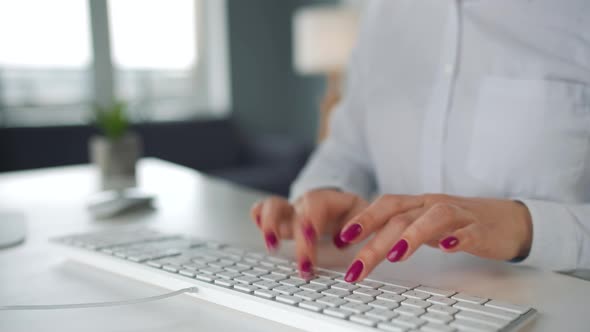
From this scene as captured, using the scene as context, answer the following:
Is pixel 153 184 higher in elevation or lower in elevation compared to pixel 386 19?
lower

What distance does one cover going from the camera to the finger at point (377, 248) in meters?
0.46

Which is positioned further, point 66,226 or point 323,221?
point 66,226

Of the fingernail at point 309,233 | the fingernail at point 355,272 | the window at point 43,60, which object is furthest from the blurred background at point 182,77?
the fingernail at point 355,272

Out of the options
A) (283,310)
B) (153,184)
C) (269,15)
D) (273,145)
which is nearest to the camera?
(283,310)

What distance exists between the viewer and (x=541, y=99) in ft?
2.26

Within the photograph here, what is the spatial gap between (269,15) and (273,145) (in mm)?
1228

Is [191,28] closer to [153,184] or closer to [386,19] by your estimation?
[153,184]

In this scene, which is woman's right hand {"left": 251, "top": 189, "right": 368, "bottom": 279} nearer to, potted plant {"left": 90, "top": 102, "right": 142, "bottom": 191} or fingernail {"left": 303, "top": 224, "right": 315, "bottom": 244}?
fingernail {"left": 303, "top": 224, "right": 315, "bottom": 244}

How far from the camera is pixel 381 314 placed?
0.38 metres

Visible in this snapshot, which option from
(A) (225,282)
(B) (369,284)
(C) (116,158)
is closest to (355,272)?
(B) (369,284)

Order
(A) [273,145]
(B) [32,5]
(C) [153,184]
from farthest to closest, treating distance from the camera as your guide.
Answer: (A) [273,145] < (B) [32,5] < (C) [153,184]

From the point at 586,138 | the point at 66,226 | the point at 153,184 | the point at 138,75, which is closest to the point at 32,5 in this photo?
the point at 138,75

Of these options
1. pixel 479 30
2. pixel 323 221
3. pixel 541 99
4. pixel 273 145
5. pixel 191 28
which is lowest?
pixel 273 145

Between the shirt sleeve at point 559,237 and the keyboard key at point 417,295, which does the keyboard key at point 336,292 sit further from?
the shirt sleeve at point 559,237
